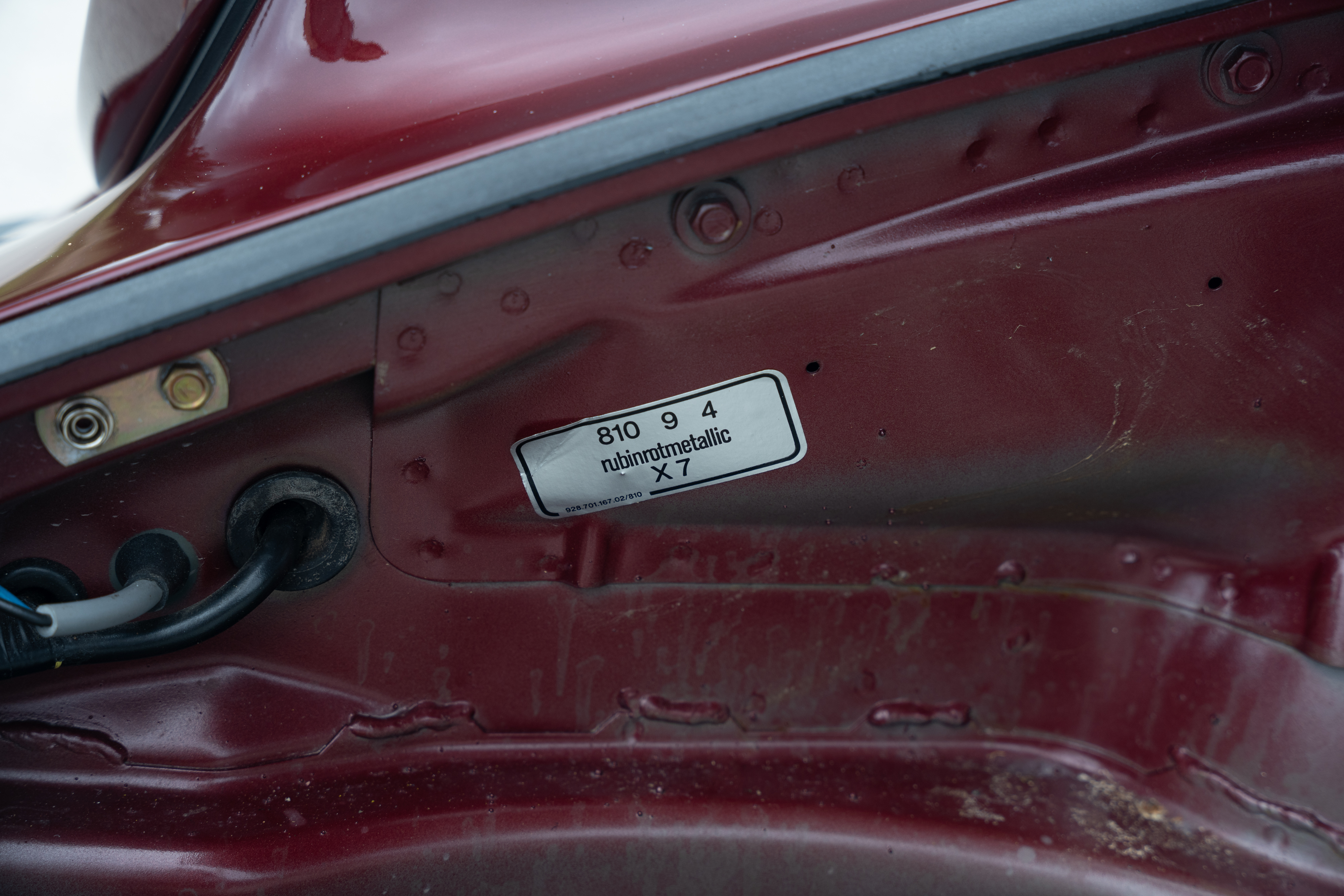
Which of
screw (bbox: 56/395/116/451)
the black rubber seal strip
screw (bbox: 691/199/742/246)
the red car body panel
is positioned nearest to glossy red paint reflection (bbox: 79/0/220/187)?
the black rubber seal strip

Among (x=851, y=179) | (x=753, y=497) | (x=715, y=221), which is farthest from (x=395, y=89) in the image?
(x=753, y=497)

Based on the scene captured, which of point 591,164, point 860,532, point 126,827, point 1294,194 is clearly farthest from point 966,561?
point 126,827

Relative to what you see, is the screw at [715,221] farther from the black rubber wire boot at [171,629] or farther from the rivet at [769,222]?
the black rubber wire boot at [171,629]

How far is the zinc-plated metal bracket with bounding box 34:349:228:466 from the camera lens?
77cm

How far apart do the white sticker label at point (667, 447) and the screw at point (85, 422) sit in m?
0.35

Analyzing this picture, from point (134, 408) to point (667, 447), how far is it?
0.46m

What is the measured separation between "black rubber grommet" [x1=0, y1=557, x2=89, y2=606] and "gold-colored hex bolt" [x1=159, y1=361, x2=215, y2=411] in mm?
258

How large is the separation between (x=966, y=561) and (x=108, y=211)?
933 mm

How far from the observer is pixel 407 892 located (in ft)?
3.26

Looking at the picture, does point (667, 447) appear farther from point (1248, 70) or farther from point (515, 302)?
point (1248, 70)

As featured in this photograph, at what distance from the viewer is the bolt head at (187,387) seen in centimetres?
78

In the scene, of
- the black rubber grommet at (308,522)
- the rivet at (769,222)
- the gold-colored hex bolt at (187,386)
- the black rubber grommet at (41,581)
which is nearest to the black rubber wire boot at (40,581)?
the black rubber grommet at (41,581)

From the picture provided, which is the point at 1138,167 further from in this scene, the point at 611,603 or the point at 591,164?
the point at 611,603

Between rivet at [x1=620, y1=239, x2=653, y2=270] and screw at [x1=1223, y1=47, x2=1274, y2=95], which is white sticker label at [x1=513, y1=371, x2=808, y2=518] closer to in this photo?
rivet at [x1=620, y1=239, x2=653, y2=270]
